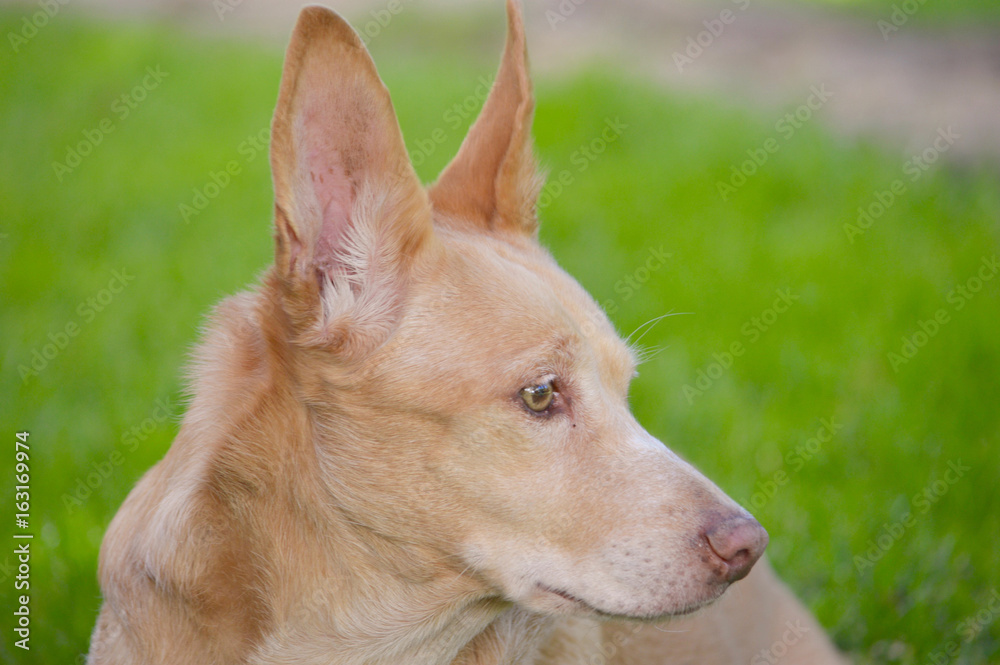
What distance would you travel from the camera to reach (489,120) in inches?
118

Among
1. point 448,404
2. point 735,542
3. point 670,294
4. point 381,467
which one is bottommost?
point 670,294

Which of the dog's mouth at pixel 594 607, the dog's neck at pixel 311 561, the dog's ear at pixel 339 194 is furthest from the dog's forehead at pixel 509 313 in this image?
the dog's mouth at pixel 594 607

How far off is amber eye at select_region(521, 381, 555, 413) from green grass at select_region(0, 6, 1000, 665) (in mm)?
1440

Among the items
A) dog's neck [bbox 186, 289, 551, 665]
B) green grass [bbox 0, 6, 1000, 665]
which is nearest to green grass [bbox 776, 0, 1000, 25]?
green grass [bbox 0, 6, 1000, 665]

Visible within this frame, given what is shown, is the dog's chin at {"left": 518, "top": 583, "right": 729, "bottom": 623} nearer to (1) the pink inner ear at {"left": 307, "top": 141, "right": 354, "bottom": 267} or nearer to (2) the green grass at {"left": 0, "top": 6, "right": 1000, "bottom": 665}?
(1) the pink inner ear at {"left": 307, "top": 141, "right": 354, "bottom": 267}

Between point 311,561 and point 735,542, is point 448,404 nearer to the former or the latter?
point 311,561

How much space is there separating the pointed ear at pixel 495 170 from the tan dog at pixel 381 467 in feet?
1.52

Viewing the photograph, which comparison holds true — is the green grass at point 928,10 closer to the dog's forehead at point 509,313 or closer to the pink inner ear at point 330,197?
the dog's forehead at point 509,313

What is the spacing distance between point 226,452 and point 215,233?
5.58 m

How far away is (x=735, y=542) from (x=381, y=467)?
3.00ft

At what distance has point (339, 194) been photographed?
2447 millimetres

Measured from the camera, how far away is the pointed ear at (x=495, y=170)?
2.94 metres

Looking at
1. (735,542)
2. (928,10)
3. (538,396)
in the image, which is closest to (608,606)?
(735,542)

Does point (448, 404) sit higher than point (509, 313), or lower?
lower
